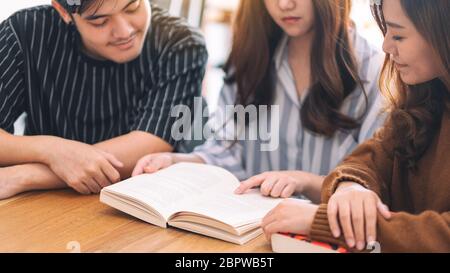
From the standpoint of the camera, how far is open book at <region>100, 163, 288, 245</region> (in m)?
1.12

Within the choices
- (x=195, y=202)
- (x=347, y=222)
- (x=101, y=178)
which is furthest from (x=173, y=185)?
(x=347, y=222)

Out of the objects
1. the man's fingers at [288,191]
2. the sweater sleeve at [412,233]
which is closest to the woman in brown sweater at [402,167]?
the sweater sleeve at [412,233]

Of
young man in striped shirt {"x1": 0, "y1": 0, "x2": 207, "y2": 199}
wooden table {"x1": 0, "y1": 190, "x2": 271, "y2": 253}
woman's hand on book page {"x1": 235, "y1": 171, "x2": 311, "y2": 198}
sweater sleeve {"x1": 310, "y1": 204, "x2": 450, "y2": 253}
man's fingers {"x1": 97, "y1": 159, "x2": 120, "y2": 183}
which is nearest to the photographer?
sweater sleeve {"x1": 310, "y1": 204, "x2": 450, "y2": 253}

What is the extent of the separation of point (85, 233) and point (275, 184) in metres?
0.42

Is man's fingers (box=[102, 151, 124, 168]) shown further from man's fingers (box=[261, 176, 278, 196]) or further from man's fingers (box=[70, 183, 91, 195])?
man's fingers (box=[261, 176, 278, 196])

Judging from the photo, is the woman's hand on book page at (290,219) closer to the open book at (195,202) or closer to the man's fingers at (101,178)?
the open book at (195,202)

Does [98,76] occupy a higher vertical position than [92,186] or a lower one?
higher

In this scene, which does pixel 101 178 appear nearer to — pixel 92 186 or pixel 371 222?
pixel 92 186

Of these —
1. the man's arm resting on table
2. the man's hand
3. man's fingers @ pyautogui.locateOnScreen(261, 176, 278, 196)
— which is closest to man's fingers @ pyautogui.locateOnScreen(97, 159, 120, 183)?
the man's hand

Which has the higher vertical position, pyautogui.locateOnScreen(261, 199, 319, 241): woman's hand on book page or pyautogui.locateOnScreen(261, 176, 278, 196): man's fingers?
pyautogui.locateOnScreen(261, 199, 319, 241): woman's hand on book page

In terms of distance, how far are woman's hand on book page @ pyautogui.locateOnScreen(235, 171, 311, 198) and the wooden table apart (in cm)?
18

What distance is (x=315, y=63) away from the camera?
1569mm

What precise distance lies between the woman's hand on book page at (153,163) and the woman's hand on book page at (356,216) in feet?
1.78

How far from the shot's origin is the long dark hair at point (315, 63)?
152 centimetres
